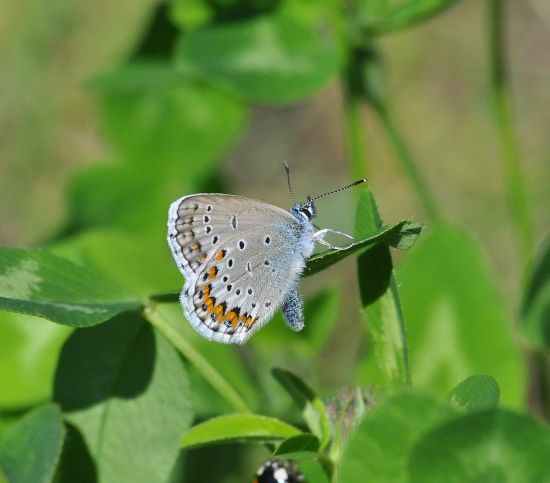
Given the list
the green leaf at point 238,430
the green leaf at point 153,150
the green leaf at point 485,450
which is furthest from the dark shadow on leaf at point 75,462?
the green leaf at point 153,150

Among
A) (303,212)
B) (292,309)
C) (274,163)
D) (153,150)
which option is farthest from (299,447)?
(274,163)

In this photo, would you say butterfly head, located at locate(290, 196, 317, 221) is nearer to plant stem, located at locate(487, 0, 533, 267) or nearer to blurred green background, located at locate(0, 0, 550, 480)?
blurred green background, located at locate(0, 0, 550, 480)

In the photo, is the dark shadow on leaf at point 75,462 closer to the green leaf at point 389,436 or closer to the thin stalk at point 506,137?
the green leaf at point 389,436

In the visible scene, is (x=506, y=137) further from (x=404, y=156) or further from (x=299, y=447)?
(x=299, y=447)

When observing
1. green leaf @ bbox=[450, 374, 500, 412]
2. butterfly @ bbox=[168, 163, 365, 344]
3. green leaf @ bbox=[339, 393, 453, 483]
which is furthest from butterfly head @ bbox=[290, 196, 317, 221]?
green leaf @ bbox=[339, 393, 453, 483]

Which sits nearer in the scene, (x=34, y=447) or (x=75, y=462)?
(x=34, y=447)
